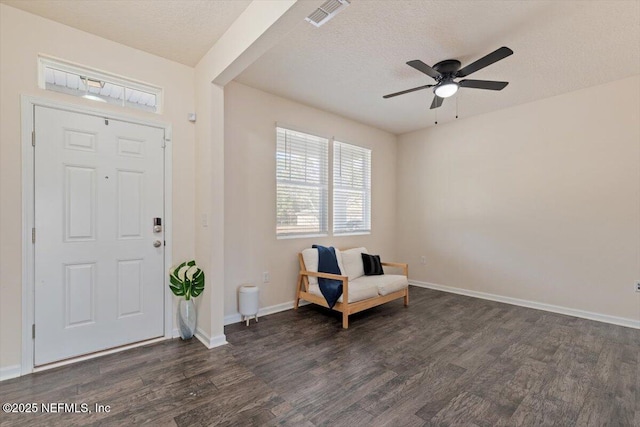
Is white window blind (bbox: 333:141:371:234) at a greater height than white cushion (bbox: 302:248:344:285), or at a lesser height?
greater

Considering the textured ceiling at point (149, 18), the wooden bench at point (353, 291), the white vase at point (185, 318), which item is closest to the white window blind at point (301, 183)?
the wooden bench at point (353, 291)

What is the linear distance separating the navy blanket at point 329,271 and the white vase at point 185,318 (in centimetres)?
146

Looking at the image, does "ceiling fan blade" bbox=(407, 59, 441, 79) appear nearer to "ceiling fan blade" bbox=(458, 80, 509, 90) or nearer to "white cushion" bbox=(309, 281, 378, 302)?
"ceiling fan blade" bbox=(458, 80, 509, 90)

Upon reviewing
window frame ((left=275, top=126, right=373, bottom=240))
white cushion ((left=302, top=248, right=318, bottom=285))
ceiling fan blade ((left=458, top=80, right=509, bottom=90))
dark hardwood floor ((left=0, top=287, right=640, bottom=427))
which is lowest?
dark hardwood floor ((left=0, top=287, right=640, bottom=427))

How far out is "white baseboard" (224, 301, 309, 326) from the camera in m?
3.33

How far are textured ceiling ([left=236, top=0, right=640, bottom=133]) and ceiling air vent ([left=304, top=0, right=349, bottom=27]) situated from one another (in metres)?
0.29

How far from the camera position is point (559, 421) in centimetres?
178

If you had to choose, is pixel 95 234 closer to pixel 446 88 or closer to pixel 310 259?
pixel 310 259

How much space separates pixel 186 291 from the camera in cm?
283

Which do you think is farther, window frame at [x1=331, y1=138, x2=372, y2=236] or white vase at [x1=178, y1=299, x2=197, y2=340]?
window frame at [x1=331, y1=138, x2=372, y2=236]

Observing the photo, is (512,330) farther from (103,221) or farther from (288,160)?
(103,221)

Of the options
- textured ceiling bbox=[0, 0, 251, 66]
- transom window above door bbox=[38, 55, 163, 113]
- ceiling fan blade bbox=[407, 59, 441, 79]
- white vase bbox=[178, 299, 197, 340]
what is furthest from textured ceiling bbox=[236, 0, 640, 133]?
white vase bbox=[178, 299, 197, 340]

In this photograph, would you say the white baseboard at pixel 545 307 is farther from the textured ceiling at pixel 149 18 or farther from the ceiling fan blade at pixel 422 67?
the textured ceiling at pixel 149 18

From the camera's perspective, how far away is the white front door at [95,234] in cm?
234
